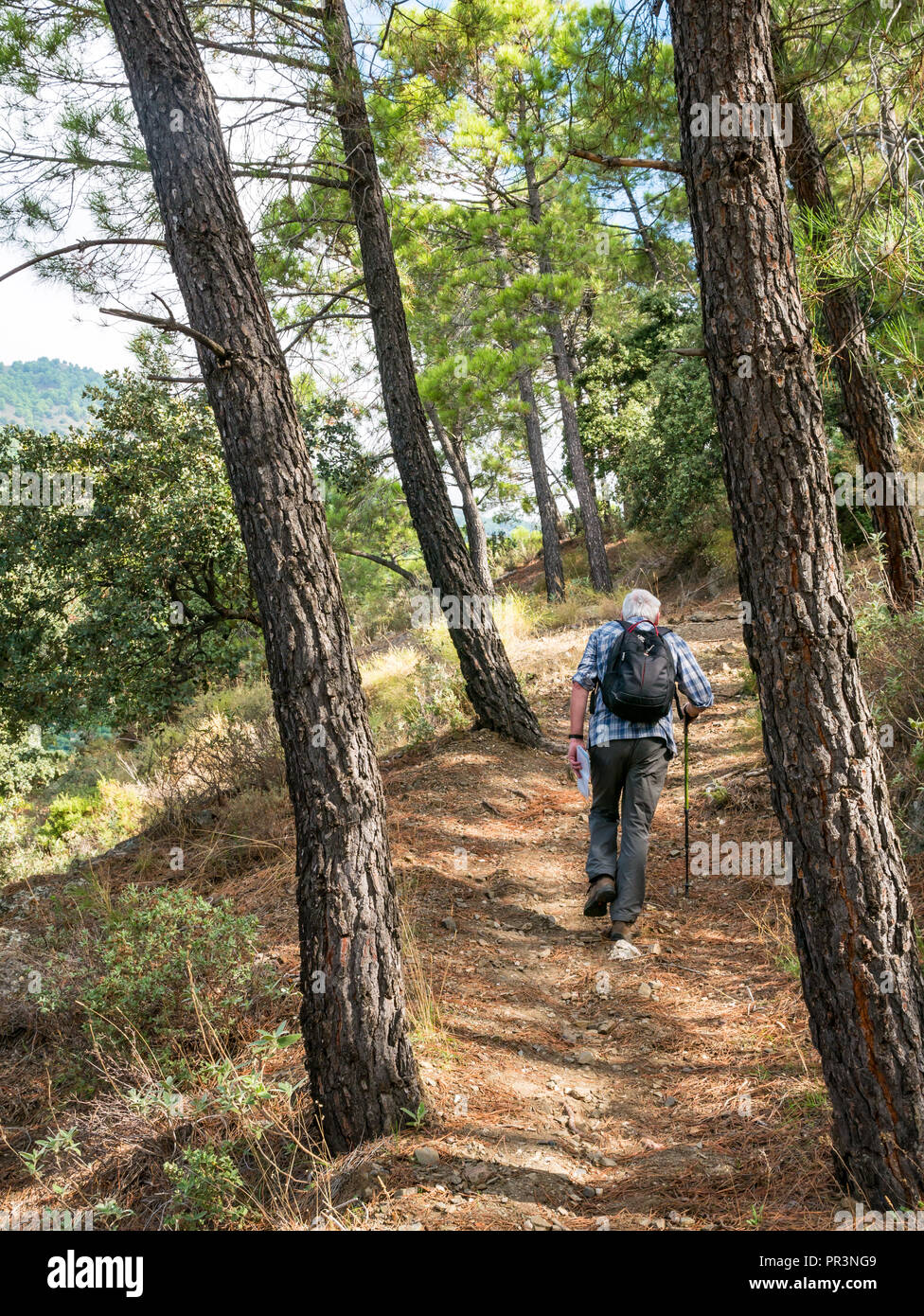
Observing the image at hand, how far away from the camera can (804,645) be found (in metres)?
2.52

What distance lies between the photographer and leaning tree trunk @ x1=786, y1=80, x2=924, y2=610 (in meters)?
5.99

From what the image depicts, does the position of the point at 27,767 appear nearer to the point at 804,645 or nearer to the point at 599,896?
the point at 599,896

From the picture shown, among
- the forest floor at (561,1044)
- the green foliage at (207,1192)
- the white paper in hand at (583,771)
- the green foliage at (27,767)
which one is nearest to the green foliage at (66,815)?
the green foliage at (27,767)

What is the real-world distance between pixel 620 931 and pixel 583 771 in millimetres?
880

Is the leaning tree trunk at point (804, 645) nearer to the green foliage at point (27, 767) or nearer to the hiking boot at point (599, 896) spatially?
the hiking boot at point (599, 896)

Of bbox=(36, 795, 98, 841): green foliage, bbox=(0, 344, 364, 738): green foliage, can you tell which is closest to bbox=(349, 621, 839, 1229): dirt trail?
bbox=(0, 344, 364, 738): green foliage

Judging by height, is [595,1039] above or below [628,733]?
below

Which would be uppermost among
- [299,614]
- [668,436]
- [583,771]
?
[668,436]

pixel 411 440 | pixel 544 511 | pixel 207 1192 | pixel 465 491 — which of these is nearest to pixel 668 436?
pixel 544 511

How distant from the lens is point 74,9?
5.50m

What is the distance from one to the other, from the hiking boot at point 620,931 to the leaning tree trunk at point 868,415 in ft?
10.3

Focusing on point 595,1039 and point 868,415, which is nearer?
point 595,1039
